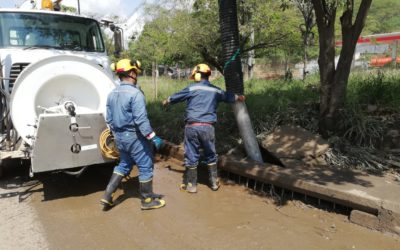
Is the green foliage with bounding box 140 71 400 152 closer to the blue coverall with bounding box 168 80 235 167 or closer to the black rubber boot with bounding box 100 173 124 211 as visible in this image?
the blue coverall with bounding box 168 80 235 167

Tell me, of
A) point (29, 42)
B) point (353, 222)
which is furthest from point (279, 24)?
point (353, 222)

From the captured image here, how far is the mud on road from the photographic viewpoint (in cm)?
390

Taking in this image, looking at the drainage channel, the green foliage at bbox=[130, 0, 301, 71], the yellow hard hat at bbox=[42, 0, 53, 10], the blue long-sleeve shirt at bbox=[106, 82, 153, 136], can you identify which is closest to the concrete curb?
the drainage channel

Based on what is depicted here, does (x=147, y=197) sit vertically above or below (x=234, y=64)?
below

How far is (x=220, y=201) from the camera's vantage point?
504 centimetres

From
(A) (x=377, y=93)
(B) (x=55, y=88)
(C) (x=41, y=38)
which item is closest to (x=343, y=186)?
(A) (x=377, y=93)

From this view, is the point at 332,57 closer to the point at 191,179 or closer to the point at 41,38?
the point at 191,179

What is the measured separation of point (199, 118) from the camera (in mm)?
5293

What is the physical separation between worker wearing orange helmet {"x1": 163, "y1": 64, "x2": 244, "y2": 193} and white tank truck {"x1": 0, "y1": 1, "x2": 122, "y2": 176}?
1132 mm

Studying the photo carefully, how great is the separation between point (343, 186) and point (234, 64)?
228cm

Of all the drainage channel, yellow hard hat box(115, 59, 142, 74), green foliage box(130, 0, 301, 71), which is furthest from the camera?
green foliage box(130, 0, 301, 71)

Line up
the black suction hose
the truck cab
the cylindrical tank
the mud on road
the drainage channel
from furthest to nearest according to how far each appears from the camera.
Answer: the truck cab < the black suction hose < the cylindrical tank < the drainage channel < the mud on road

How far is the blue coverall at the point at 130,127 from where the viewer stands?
4.62m

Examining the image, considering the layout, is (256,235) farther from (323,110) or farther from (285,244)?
(323,110)
